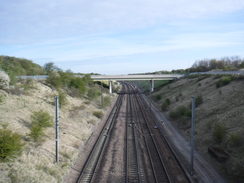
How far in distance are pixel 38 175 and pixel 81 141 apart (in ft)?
31.1

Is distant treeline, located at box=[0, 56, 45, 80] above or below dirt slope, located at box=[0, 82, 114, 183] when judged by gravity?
above

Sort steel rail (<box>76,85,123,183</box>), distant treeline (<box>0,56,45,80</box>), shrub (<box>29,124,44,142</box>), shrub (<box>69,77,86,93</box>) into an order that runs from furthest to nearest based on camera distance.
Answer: distant treeline (<box>0,56,45,80</box>)
shrub (<box>69,77,86,93</box>)
shrub (<box>29,124,44,142</box>)
steel rail (<box>76,85,123,183</box>)

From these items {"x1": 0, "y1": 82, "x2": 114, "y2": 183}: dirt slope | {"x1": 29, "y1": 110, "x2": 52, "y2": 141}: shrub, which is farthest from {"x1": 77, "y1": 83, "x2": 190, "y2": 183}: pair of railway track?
{"x1": 29, "y1": 110, "x2": 52, "y2": 141}: shrub

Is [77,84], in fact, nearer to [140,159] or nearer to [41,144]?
[41,144]

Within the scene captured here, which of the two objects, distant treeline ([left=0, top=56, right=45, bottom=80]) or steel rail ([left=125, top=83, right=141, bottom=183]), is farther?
distant treeline ([left=0, top=56, right=45, bottom=80])

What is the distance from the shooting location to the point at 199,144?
22266 millimetres

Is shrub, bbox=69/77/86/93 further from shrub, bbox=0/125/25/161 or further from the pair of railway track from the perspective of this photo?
shrub, bbox=0/125/25/161

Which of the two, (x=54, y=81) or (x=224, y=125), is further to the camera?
(x=54, y=81)

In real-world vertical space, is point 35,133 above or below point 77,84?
below

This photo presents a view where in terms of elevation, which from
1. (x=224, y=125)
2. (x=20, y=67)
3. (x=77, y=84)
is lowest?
(x=224, y=125)

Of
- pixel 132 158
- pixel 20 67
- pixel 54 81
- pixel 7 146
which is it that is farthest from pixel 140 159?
pixel 20 67

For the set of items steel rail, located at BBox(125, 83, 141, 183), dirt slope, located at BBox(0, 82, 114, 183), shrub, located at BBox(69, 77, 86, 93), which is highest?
shrub, located at BBox(69, 77, 86, 93)

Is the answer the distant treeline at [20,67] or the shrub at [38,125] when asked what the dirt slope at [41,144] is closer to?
the shrub at [38,125]

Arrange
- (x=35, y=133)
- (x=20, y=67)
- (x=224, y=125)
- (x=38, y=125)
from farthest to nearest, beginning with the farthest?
(x=20, y=67), (x=224, y=125), (x=38, y=125), (x=35, y=133)
